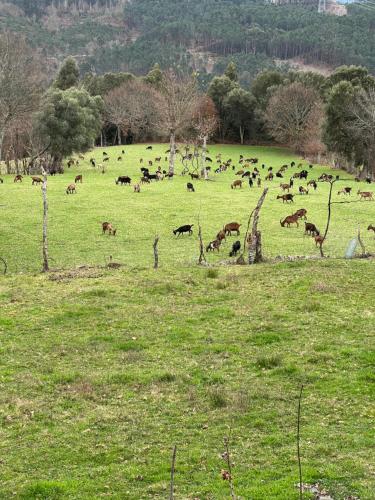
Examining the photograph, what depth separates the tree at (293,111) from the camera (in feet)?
283

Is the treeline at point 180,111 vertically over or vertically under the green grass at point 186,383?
over

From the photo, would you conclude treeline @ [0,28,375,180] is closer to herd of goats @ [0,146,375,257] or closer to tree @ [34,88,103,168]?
tree @ [34,88,103,168]

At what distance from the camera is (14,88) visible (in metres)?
55.8

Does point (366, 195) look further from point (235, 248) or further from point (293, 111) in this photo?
point (293, 111)

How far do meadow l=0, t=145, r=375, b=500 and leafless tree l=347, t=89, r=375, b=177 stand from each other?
126 feet

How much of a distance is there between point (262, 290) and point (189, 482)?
11.4 metres

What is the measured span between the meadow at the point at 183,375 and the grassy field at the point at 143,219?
1.84 ft

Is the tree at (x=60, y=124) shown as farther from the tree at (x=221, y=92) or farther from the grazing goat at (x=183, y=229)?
the tree at (x=221, y=92)

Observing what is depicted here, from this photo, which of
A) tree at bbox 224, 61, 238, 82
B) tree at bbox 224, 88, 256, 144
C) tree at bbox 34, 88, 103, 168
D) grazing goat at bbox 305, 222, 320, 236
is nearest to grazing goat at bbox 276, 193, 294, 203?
grazing goat at bbox 305, 222, 320, 236

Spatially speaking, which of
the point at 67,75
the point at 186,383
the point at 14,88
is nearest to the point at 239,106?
the point at 67,75

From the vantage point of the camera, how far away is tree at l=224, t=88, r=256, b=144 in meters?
96.1

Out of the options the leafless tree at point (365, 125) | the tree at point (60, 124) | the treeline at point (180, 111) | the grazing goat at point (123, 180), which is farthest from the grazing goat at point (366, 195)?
the tree at point (60, 124)

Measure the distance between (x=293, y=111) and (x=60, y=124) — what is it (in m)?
38.9

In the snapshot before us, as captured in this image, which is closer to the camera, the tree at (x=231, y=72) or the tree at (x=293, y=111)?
the tree at (x=293, y=111)
